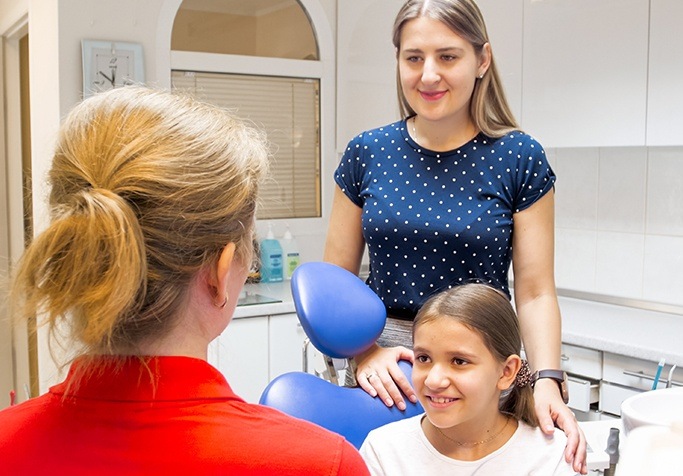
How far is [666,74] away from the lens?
2506 millimetres

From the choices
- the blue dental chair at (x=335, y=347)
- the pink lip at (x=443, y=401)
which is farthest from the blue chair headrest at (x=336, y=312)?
the pink lip at (x=443, y=401)

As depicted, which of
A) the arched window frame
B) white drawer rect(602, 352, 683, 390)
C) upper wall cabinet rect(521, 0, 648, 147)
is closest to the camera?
white drawer rect(602, 352, 683, 390)

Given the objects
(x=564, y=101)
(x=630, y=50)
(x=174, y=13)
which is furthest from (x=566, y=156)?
(x=174, y=13)

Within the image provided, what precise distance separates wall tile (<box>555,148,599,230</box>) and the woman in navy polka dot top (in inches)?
60.3

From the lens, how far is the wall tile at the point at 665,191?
9.29 ft

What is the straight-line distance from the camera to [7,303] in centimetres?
80

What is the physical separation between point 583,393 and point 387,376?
3.93ft

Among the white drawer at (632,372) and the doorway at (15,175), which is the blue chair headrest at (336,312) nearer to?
the white drawer at (632,372)

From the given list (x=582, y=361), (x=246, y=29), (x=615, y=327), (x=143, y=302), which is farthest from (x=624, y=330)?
(x=143, y=302)

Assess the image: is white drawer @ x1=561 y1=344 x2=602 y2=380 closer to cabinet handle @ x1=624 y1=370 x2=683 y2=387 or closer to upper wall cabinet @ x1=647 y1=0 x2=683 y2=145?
cabinet handle @ x1=624 y1=370 x2=683 y2=387

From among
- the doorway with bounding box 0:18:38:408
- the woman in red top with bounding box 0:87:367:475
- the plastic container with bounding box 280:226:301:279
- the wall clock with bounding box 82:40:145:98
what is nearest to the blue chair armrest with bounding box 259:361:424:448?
the woman in red top with bounding box 0:87:367:475

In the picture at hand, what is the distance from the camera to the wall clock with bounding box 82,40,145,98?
3.06 m

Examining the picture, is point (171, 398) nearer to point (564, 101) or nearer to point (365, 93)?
point (564, 101)

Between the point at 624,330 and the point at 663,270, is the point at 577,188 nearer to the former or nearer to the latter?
the point at 663,270
